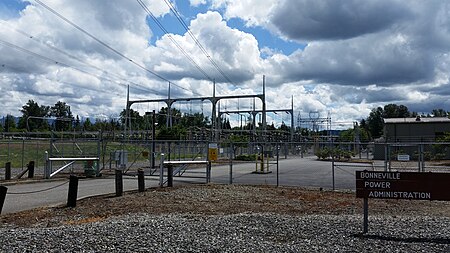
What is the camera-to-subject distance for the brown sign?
10359mm

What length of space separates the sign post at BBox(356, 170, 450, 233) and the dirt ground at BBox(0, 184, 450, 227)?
3061mm

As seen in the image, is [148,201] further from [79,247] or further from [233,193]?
[79,247]

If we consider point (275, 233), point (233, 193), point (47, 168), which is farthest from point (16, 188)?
point (275, 233)

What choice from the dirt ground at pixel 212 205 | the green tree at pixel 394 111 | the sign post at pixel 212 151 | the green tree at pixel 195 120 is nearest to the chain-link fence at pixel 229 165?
the sign post at pixel 212 151

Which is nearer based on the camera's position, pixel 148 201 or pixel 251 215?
pixel 251 215

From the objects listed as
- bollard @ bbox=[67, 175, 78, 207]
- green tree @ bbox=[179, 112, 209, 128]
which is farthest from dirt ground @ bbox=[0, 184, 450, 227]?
green tree @ bbox=[179, 112, 209, 128]

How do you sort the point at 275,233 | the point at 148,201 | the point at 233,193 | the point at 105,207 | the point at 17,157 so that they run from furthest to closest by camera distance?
the point at 17,157
the point at 233,193
the point at 148,201
the point at 105,207
the point at 275,233

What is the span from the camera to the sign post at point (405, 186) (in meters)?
10.4

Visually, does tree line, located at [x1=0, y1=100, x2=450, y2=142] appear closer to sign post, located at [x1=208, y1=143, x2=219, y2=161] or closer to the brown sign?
sign post, located at [x1=208, y1=143, x2=219, y2=161]

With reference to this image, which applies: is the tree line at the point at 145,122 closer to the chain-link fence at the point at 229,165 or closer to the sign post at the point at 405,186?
the chain-link fence at the point at 229,165

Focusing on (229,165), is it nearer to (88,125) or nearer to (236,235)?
(236,235)

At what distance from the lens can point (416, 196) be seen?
34.1ft

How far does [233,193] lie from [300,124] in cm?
8629

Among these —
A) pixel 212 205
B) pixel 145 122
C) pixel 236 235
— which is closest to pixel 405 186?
pixel 236 235
